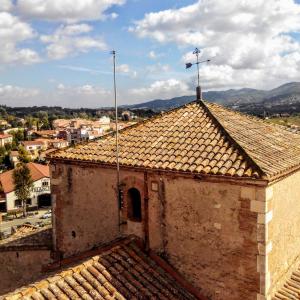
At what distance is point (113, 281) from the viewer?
8.60 m

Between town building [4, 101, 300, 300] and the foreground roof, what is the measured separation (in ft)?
0.10

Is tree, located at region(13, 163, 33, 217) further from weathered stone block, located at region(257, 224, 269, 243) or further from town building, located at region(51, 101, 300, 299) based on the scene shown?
weathered stone block, located at region(257, 224, 269, 243)

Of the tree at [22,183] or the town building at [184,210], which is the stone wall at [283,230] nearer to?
the town building at [184,210]

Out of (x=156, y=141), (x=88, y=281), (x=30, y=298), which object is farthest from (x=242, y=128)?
(x=30, y=298)

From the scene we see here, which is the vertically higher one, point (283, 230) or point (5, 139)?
point (283, 230)

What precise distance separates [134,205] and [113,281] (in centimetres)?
252

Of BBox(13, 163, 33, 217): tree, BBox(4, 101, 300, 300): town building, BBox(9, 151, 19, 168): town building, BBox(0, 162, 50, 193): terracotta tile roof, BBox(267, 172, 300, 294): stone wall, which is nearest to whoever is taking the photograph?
BBox(4, 101, 300, 300): town building

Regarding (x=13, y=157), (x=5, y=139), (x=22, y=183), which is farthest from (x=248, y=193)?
(x=5, y=139)

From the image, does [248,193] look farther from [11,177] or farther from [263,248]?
[11,177]

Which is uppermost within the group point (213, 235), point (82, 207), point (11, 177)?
point (82, 207)

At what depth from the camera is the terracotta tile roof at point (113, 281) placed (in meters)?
8.00

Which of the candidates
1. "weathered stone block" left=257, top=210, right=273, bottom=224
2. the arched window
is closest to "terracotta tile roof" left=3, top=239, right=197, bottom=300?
the arched window

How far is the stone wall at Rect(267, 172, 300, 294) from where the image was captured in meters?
8.80

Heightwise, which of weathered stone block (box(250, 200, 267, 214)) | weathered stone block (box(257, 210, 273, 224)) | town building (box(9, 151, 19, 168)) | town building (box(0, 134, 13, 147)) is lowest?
town building (box(9, 151, 19, 168))
